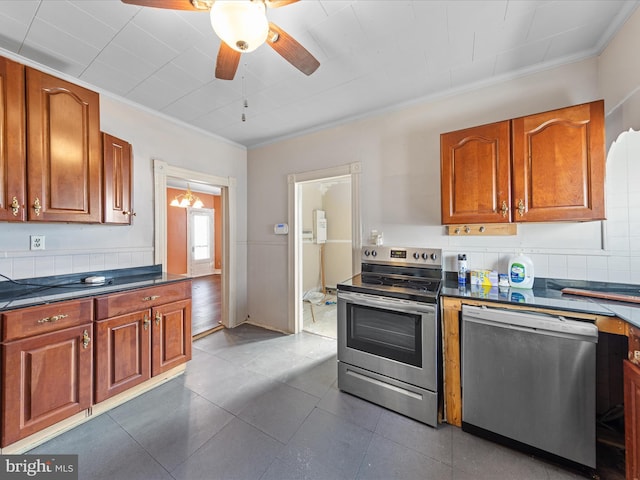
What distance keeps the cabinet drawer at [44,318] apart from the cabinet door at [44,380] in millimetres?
→ 37

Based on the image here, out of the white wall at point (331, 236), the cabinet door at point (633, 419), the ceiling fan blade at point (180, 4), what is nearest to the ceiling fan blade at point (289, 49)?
the ceiling fan blade at point (180, 4)

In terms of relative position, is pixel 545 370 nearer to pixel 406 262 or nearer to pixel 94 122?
pixel 406 262

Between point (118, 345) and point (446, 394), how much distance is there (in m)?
2.33

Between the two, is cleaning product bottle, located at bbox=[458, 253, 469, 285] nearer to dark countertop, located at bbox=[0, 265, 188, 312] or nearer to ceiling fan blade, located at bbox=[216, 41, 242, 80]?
ceiling fan blade, located at bbox=[216, 41, 242, 80]

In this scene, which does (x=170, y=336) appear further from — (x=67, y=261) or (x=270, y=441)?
(x=270, y=441)

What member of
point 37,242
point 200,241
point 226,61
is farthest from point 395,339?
point 200,241

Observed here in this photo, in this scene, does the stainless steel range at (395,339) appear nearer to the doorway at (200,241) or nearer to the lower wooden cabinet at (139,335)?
the lower wooden cabinet at (139,335)

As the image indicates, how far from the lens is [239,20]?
102 centimetres

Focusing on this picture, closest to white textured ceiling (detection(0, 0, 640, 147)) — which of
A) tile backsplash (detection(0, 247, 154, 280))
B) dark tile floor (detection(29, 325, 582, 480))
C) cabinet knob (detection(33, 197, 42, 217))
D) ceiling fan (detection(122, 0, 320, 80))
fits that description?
ceiling fan (detection(122, 0, 320, 80))

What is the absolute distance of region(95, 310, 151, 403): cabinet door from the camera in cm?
175

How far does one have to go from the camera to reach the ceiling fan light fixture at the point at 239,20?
3.32ft

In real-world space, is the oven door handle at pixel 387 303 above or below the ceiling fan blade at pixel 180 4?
below

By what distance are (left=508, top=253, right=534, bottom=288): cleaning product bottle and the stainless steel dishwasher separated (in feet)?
1.74

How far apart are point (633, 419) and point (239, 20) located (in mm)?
2398
